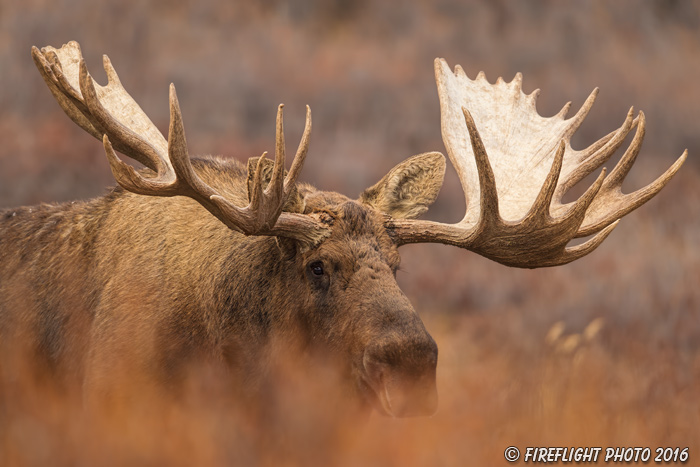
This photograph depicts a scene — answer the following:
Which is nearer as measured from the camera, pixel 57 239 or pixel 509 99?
pixel 57 239

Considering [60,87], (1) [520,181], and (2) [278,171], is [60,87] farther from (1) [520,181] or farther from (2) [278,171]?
(1) [520,181]

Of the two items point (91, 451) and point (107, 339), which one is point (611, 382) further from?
point (91, 451)

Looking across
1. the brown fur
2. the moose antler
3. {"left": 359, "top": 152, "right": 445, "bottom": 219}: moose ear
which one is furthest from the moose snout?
{"left": 359, "top": 152, "right": 445, "bottom": 219}: moose ear

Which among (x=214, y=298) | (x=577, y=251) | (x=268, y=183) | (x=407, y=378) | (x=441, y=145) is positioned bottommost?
(x=407, y=378)

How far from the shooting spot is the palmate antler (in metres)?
3.96

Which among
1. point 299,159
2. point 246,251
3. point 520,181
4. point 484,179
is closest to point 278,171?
point 299,159

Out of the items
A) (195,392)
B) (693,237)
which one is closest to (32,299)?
(195,392)

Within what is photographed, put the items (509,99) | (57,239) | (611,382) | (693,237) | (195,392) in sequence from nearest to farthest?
1. (195,392)
2. (57,239)
3. (509,99)
4. (611,382)
5. (693,237)

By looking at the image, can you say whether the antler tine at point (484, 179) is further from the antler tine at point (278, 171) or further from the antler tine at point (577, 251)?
the antler tine at point (278, 171)

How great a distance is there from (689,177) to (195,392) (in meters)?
10.1

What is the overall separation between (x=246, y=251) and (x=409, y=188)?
84cm

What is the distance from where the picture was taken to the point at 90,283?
4.29 meters

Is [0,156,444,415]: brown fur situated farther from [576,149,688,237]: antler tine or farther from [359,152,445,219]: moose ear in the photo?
[576,149,688,237]: antler tine

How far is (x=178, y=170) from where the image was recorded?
3617mm
